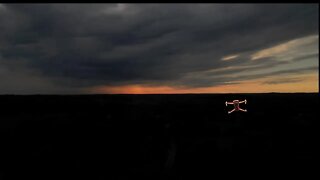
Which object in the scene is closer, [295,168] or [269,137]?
[295,168]

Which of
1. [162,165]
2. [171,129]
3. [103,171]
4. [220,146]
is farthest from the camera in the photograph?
[171,129]

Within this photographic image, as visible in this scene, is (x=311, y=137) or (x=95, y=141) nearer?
(x=95, y=141)

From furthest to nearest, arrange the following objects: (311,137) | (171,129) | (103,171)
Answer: (171,129), (311,137), (103,171)

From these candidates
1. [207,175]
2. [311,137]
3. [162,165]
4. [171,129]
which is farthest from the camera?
[171,129]

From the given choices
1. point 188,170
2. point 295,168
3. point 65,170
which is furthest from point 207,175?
point 65,170

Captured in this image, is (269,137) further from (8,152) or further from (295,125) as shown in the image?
(8,152)

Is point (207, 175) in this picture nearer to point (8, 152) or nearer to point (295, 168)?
point (295, 168)

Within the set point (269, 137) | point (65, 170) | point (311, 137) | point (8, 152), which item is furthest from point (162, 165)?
point (311, 137)

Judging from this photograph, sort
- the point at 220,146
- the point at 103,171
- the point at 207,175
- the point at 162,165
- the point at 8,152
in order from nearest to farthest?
the point at 207,175 < the point at 103,171 < the point at 162,165 < the point at 8,152 < the point at 220,146
